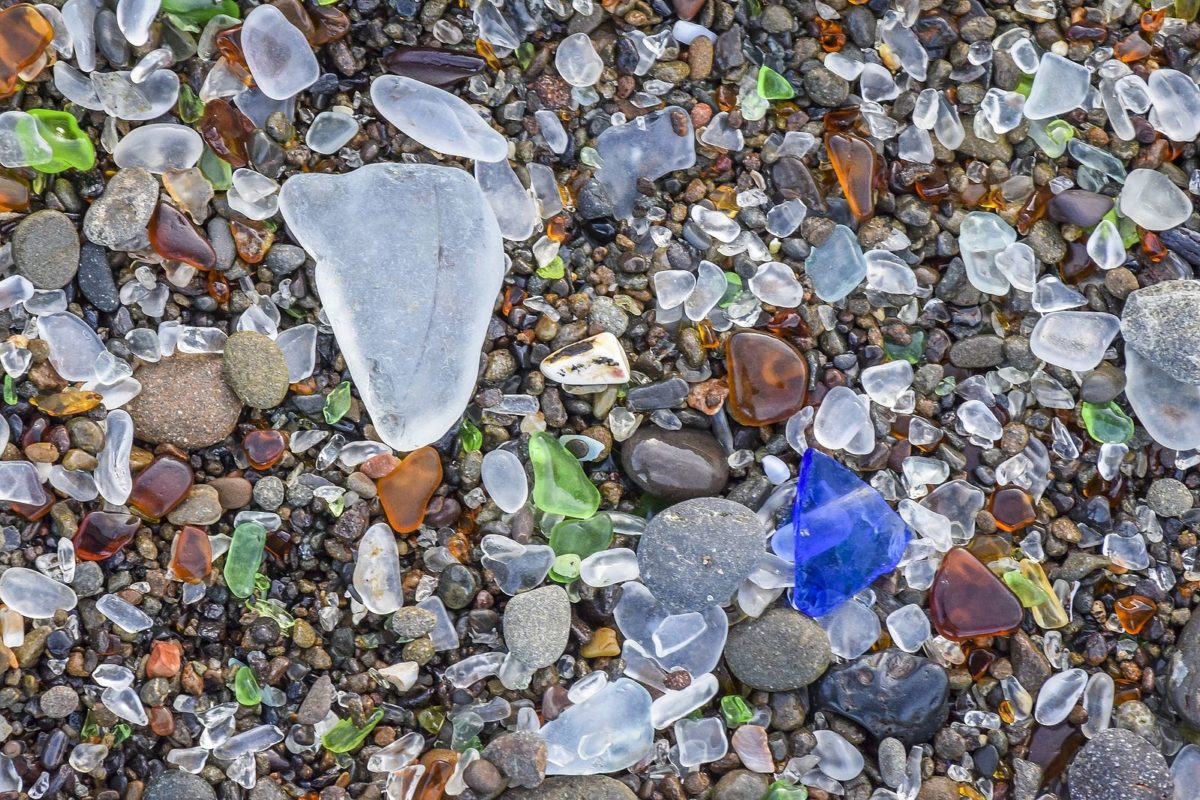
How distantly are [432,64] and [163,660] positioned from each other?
1.12 meters

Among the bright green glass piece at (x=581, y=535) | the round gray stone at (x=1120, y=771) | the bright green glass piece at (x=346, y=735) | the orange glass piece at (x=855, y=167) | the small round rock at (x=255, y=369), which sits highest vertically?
the orange glass piece at (x=855, y=167)

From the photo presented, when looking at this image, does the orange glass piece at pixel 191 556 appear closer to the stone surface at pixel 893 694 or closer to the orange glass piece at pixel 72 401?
the orange glass piece at pixel 72 401

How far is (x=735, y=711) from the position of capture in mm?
1718

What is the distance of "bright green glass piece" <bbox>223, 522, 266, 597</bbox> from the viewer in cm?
167

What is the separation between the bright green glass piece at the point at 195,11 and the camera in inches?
66.9

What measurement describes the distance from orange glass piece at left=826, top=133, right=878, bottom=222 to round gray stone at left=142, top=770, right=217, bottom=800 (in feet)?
4.95

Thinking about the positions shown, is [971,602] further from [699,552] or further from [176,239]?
[176,239]

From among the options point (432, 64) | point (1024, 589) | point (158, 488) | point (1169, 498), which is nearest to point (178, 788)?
point (158, 488)

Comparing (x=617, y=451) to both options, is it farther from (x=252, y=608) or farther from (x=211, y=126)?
(x=211, y=126)

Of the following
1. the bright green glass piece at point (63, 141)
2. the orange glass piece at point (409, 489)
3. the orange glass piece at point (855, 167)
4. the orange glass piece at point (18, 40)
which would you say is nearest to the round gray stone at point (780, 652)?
the orange glass piece at point (409, 489)

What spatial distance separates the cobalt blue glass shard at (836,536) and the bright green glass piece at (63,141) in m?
1.35

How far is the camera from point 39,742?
164 cm

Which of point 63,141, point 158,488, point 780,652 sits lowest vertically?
point 780,652

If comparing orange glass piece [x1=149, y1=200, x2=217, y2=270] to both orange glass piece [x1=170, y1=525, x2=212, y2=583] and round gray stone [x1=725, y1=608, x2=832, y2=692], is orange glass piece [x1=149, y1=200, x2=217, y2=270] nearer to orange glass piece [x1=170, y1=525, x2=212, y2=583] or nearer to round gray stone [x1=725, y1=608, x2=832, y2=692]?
orange glass piece [x1=170, y1=525, x2=212, y2=583]
